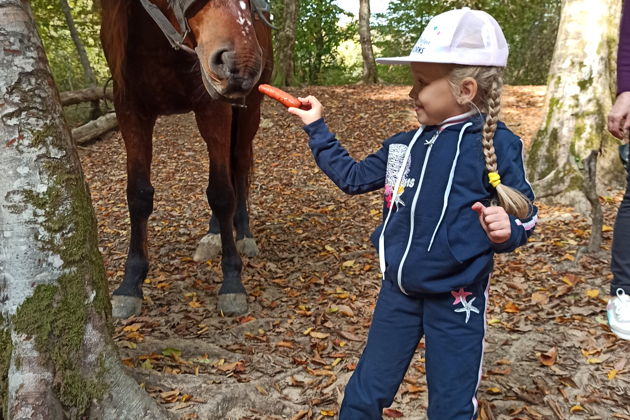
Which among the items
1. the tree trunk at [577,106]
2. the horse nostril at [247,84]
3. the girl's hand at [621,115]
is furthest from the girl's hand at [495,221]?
the tree trunk at [577,106]

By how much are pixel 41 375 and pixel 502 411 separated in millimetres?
2075

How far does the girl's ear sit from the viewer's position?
6.08 feet

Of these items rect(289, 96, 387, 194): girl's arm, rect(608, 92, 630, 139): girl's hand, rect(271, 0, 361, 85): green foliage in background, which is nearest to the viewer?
rect(289, 96, 387, 194): girl's arm

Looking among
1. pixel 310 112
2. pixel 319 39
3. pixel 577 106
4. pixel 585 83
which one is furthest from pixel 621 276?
pixel 319 39

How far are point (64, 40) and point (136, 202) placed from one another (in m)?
11.8

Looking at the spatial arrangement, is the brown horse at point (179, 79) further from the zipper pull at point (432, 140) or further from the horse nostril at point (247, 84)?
the zipper pull at point (432, 140)

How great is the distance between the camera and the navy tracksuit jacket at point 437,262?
1.88 meters

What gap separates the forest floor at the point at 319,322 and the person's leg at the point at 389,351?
0.66 meters

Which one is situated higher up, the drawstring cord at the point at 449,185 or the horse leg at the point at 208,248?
the drawstring cord at the point at 449,185

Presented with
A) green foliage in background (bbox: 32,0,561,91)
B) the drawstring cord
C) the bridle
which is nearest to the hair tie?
the drawstring cord

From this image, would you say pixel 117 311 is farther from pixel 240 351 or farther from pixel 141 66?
pixel 141 66

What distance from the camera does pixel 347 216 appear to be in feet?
19.6

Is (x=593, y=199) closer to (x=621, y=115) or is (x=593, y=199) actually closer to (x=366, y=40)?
(x=621, y=115)

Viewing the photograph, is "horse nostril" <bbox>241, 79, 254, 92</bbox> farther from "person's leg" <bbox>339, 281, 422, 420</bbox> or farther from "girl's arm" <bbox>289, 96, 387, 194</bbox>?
"person's leg" <bbox>339, 281, 422, 420</bbox>
